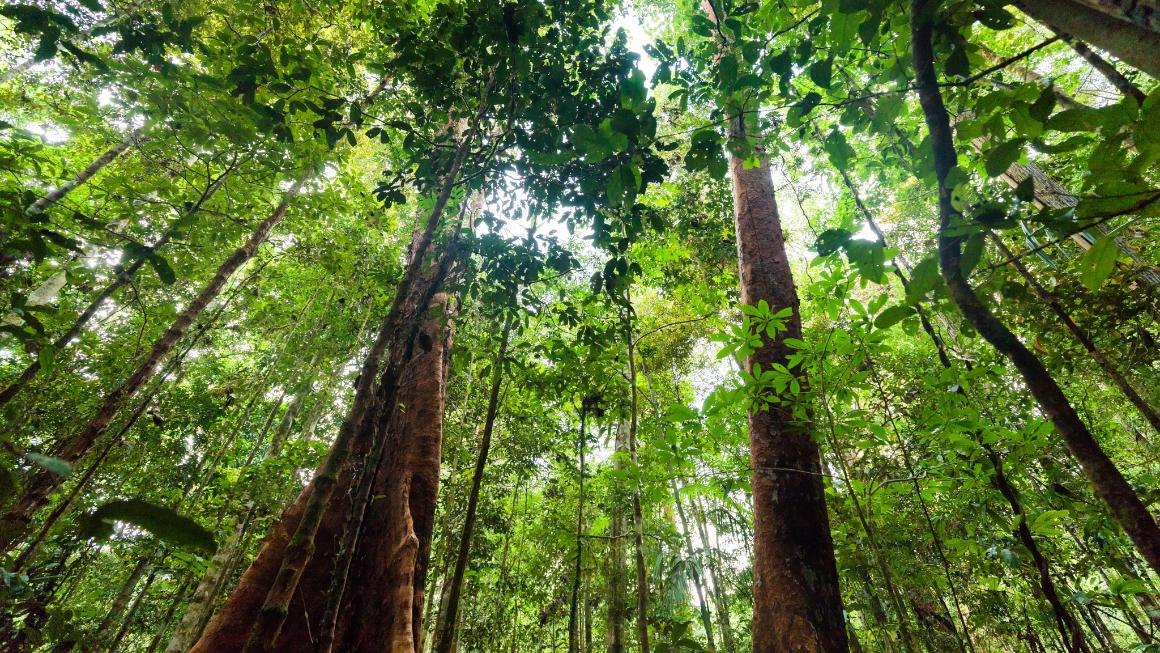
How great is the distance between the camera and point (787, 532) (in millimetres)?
2227

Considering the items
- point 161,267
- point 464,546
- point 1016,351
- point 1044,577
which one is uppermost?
point 161,267

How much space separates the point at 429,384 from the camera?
374 centimetres

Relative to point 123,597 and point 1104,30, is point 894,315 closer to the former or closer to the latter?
point 1104,30

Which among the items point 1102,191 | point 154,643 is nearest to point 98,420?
point 154,643

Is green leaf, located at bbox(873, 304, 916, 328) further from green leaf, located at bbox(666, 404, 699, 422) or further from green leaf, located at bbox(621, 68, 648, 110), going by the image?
Result: green leaf, located at bbox(666, 404, 699, 422)

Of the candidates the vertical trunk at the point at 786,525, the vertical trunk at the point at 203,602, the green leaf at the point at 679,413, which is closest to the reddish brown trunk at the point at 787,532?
the vertical trunk at the point at 786,525

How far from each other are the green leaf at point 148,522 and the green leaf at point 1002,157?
1431 mm

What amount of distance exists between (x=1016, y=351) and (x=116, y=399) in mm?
5197

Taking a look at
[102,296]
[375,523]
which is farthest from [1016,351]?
[102,296]

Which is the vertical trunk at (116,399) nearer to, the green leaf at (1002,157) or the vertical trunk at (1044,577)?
the green leaf at (1002,157)

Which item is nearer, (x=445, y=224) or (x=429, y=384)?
(x=445, y=224)

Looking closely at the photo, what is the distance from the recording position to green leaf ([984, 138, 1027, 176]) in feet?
2.79

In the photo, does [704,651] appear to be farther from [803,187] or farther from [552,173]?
[803,187]

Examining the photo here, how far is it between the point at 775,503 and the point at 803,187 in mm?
6911
